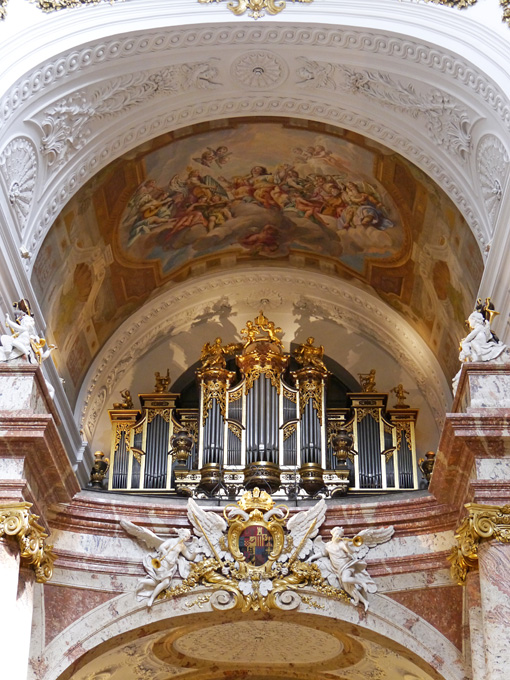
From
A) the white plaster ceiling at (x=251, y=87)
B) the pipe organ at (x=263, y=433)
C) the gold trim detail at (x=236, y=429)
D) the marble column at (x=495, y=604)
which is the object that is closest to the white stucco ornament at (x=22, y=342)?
the white plaster ceiling at (x=251, y=87)

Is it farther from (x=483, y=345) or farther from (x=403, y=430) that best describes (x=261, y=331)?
(x=483, y=345)

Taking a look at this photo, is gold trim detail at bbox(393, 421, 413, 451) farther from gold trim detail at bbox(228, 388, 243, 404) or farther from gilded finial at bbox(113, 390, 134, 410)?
gilded finial at bbox(113, 390, 134, 410)

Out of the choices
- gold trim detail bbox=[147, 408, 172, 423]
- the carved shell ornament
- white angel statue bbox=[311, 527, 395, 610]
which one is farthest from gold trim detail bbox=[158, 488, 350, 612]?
the carved shell ornament

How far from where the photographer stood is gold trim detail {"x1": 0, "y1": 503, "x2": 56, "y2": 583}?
468 inches

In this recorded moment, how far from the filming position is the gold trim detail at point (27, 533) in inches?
468

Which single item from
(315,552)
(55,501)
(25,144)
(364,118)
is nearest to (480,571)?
(315,552)

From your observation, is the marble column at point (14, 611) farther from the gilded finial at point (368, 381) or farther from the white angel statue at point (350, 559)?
the gilded finial at point (368, 381)

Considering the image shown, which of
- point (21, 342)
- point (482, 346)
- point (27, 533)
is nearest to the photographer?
point (27, 533)

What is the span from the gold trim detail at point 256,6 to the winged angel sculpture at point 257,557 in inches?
249

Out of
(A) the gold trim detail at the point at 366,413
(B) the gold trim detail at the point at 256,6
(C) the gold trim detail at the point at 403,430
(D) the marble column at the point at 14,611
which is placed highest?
(B) the gold trim detail at the point at 256,6

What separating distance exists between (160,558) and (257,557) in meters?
1.29

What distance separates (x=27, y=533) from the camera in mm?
12133

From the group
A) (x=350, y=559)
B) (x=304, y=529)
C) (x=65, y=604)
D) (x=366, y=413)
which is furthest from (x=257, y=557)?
(x=366, y=413)

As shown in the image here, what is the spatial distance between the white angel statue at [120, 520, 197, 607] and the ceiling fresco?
11.8 feet
